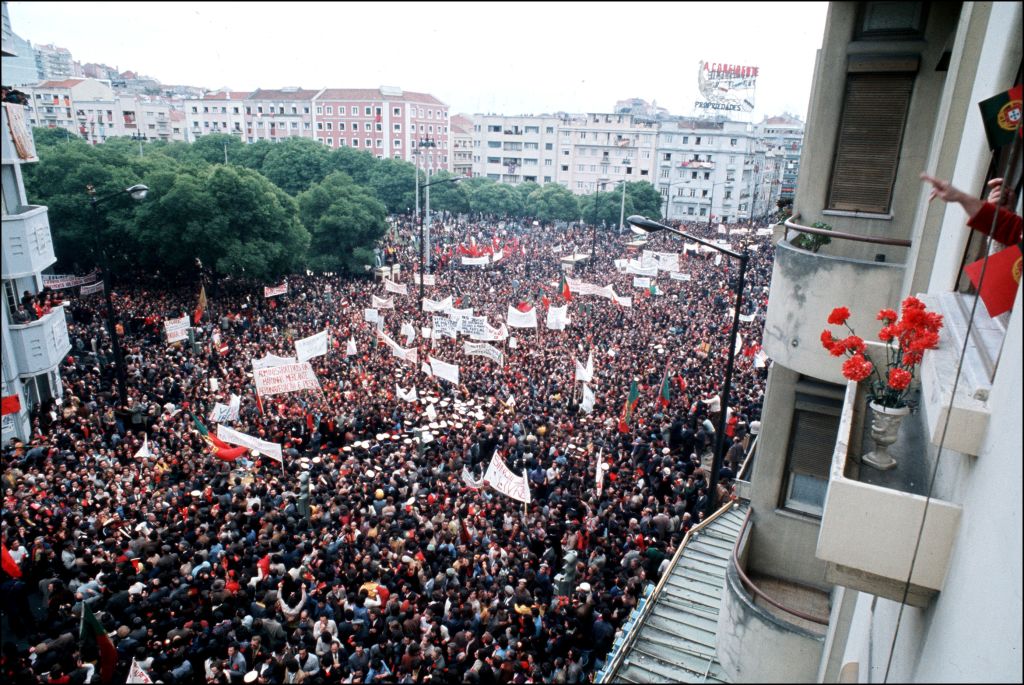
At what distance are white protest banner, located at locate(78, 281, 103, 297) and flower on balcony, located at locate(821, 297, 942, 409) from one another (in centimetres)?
3269

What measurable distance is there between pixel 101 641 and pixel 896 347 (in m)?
9.91

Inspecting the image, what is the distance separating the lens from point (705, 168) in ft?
268

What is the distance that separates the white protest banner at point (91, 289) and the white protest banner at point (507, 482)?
25.2m

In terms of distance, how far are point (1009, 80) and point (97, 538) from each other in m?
14.3

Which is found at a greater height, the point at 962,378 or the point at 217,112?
the point at 217,112

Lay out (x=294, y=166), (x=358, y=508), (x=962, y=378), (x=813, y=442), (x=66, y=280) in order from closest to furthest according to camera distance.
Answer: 1. (x=962, y=378)
2. (x=813, y=442)
3. (x=358, y=508)
4. (x=66, y=280)
5. (x=294, y=166)

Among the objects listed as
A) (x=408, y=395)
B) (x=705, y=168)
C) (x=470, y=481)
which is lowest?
(x=408, y=395)

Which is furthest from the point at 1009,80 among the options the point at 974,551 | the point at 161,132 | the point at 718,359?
the point at 161,132

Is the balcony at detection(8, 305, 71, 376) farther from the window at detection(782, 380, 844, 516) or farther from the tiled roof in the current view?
the tiled roof

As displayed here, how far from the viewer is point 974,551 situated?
2.86 metres

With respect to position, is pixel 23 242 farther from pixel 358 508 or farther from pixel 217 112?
pixel 217 112

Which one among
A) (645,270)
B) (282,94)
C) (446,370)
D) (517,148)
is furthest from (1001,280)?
(282,94)

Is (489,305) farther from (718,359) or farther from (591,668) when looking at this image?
(591,668)

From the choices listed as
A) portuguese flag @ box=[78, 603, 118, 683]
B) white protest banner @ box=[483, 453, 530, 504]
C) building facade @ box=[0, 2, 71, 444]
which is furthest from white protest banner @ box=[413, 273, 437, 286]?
portuguese flag @ box=[78, 603, 118, 683]
